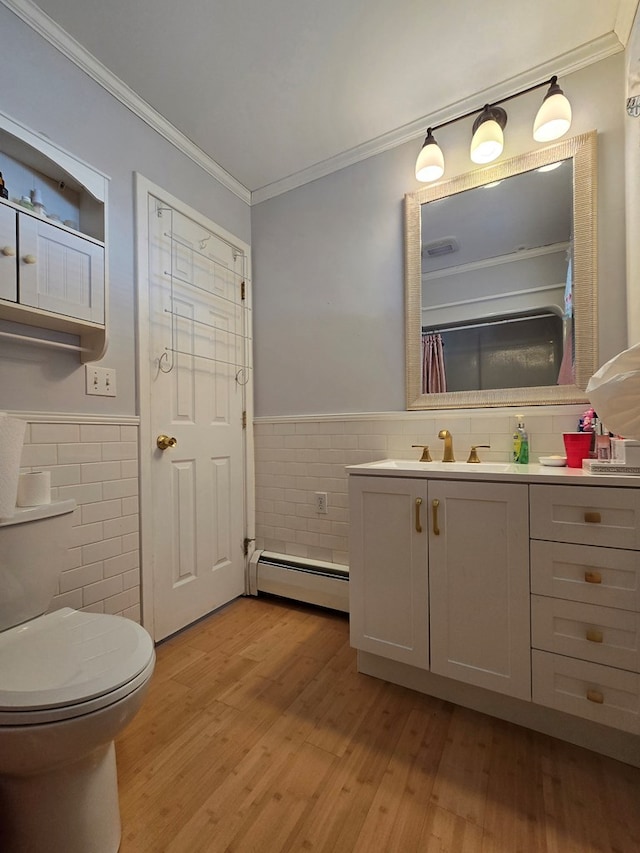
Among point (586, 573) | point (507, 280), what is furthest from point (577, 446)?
point (507, 280)

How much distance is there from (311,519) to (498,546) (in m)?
1.12

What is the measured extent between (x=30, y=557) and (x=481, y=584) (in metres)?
1.42

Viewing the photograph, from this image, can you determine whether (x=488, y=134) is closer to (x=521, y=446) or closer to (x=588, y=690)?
(x=521, y=446)

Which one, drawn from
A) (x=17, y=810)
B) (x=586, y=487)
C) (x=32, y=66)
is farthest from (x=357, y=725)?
(x=32, y=66)

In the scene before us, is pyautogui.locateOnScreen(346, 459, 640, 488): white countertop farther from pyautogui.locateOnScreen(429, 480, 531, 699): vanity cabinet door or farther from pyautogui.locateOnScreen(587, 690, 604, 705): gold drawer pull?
pyautogui.locateOnScreen(587, 690, 604, 705): gold drawer pull

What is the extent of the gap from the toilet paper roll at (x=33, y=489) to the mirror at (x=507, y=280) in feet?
5.03

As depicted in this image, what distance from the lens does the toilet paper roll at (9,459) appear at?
1065 millimetres

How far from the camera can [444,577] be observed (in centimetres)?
137

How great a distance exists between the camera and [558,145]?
Answer: 1586 millimetres

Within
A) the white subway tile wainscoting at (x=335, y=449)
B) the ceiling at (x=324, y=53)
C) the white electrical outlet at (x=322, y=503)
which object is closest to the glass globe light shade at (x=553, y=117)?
the ceiling at (x=324, y=53)

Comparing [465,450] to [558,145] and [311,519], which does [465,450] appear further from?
[558,145]

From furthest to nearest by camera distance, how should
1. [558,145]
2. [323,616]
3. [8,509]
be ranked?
1. [323,616]
2. [558,145]
3. [8,509]

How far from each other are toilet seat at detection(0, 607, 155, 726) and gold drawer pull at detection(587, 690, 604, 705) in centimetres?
125

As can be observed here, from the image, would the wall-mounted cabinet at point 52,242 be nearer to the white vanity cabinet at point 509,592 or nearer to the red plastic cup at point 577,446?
the white vanity cabinet at point 509,592
